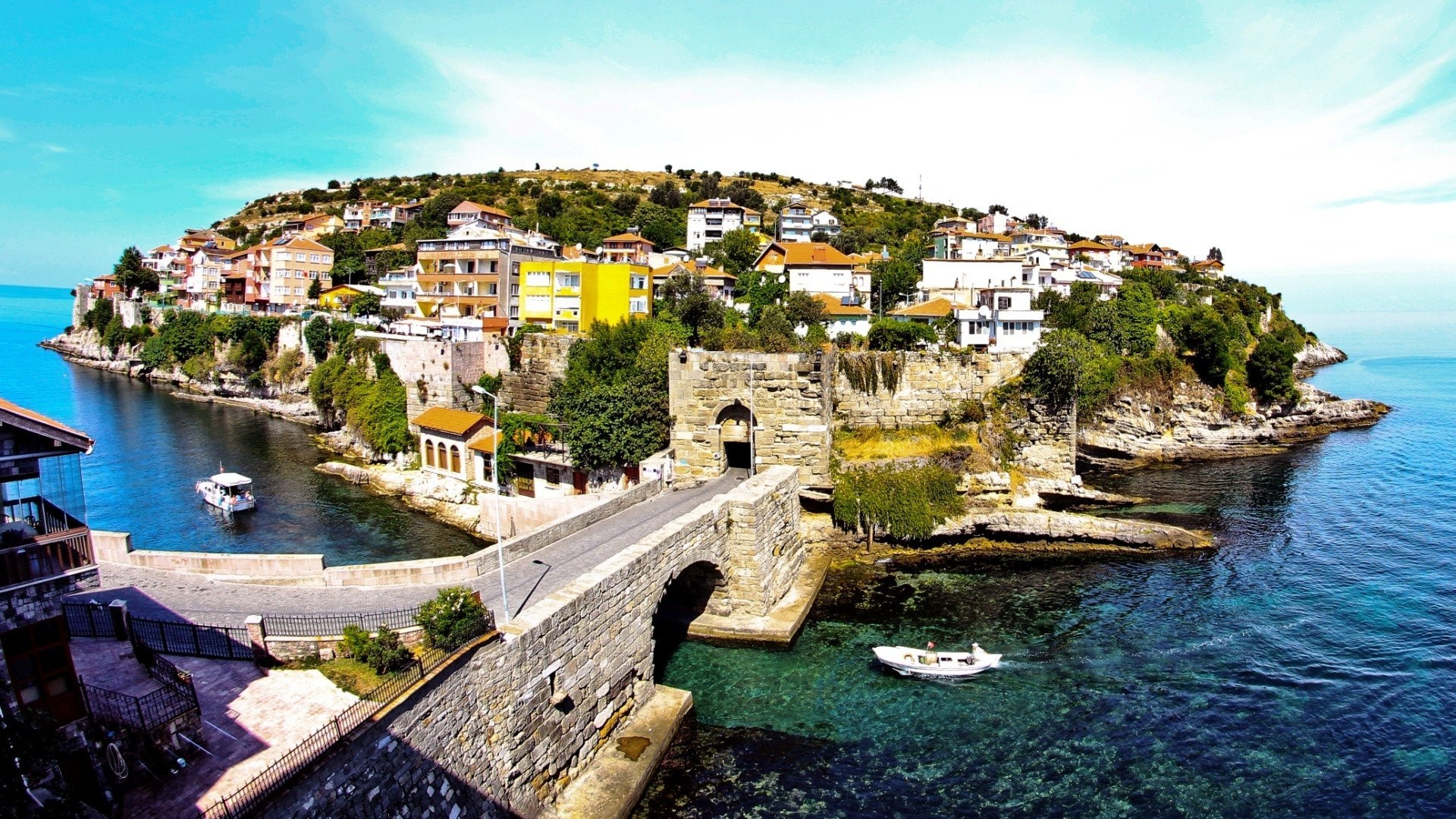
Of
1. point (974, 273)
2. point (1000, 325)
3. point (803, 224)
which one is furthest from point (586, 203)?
point (1000, 325)

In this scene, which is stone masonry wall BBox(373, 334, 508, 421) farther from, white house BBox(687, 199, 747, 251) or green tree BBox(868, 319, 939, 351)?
white house BBox(687, 199, 747, 251)

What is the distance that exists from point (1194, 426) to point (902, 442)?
84.7 ft

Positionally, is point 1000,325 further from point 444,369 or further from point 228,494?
point 228,494

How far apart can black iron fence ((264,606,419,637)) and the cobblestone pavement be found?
827 millimetres

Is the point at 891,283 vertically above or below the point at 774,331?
above

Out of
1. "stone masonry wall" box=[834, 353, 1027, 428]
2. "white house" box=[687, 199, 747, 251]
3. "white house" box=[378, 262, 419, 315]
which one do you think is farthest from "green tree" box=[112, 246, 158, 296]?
"stone masonry wall" box=[834, 353, 1027, 428]

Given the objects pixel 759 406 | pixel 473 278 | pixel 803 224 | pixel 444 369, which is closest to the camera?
pixel 759 406

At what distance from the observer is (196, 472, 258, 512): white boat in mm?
35656

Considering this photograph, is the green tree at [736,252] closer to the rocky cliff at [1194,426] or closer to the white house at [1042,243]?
the white house at [1042,243]

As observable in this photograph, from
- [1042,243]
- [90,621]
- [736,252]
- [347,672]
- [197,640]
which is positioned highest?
[1042,243]

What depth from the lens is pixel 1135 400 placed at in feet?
156

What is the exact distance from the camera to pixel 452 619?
1258cm

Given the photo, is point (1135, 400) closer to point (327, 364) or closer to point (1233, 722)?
point (1233, 722)

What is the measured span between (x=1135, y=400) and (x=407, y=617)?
44.6 meters
